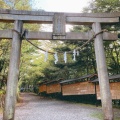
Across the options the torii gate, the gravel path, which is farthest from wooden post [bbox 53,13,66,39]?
the gravel path

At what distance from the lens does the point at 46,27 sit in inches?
568

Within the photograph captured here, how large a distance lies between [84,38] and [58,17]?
4.10 ft

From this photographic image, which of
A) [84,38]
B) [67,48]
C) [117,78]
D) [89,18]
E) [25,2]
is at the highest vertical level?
[25,2]

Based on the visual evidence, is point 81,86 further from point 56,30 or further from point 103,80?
point 56,30

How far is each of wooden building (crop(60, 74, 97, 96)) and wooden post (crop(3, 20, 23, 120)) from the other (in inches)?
335

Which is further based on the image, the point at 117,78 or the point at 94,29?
the point at 117,78

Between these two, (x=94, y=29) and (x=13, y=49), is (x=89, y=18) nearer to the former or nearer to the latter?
(x=94, y=29)

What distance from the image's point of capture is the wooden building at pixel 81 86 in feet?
42.4

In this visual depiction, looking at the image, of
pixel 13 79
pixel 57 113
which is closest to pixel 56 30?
pixel 13 79

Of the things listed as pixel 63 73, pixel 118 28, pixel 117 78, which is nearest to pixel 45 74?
pixel 63 73

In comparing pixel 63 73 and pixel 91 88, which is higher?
pixel 63 73

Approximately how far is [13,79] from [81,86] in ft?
31.1

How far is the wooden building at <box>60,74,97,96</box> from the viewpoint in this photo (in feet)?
42.4

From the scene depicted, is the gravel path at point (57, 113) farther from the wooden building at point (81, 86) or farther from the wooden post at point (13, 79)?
the wooden post at point (13, 79)
